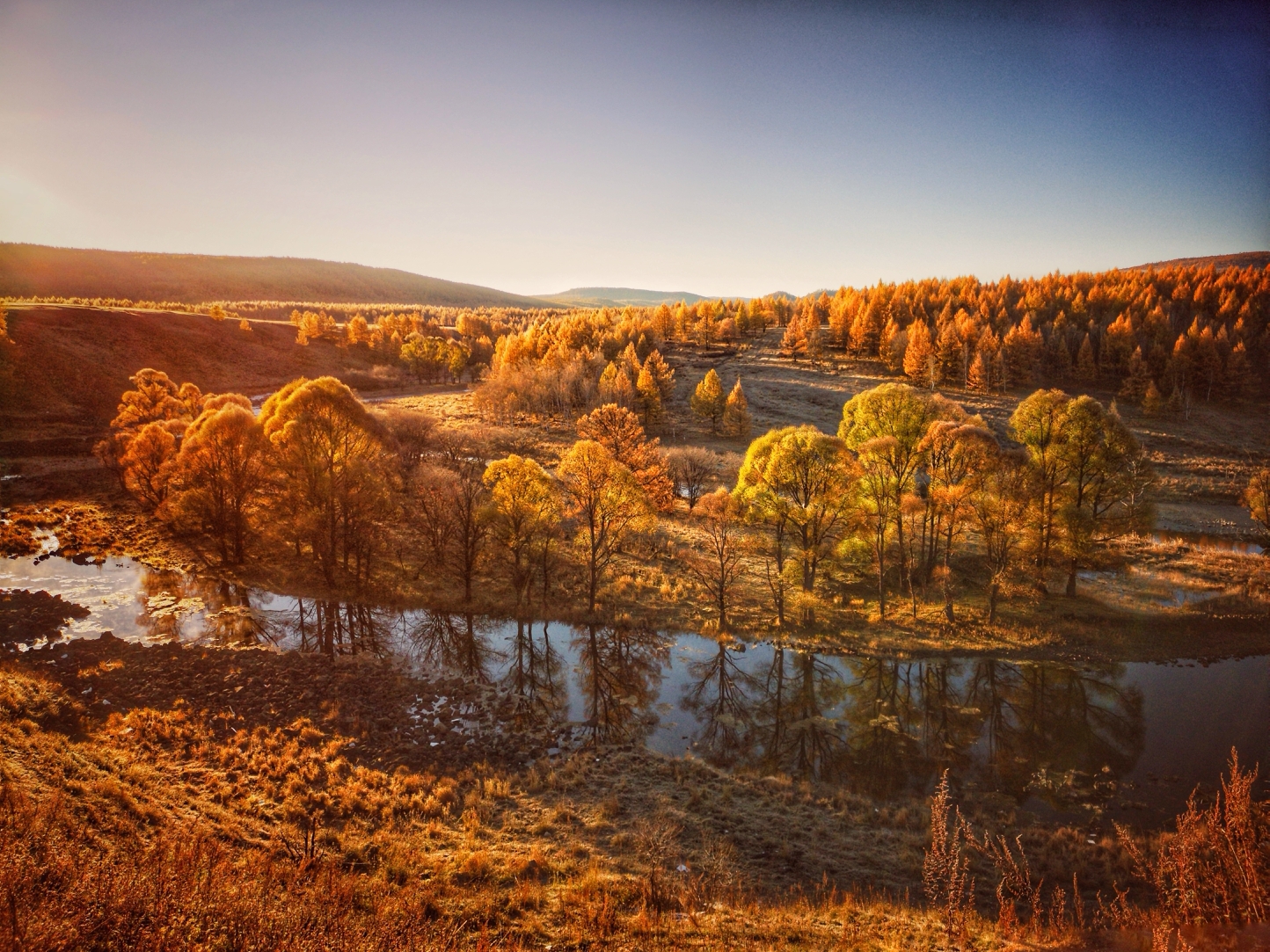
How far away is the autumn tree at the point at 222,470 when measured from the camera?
105ft

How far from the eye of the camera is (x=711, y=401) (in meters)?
71.4

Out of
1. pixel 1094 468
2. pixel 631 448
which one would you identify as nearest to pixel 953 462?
pixel 1094 468

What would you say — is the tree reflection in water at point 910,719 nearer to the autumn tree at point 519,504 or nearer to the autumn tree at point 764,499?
the autumn tree at point 764,499

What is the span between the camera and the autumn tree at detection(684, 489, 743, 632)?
2795 centimetres

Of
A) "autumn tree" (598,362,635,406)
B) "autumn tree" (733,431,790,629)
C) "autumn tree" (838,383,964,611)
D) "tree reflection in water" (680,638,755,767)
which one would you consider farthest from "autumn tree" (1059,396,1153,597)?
"autumn tree" (598,362,635,406)

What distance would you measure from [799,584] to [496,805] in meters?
21.0

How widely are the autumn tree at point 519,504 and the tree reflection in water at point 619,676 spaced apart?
5.24m

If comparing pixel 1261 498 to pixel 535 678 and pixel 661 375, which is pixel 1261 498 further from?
pixel 661 375

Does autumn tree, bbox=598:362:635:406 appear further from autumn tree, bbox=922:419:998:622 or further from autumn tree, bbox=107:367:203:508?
autumn tree, bbox=922:419:998:622

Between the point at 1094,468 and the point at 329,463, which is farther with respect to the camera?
the point at 329,463

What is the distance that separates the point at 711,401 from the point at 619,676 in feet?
171

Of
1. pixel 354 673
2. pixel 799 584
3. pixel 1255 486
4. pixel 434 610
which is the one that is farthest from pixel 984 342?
pixel 354 673

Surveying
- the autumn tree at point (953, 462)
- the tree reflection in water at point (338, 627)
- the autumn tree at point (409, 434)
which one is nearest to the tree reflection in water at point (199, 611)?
the tree reflection in water at point (338, 627)

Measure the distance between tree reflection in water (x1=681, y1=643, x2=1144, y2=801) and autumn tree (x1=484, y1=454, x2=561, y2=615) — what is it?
10.5 m
